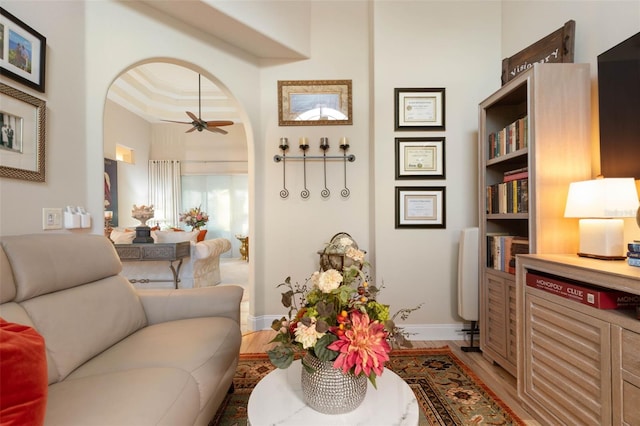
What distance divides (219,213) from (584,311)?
6881mm

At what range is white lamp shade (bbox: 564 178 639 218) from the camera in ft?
4.43

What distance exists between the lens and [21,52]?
4.79 ft

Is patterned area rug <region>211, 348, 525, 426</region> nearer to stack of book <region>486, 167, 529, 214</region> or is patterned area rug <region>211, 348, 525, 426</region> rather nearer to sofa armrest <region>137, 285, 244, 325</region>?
sofa armrest <region>137, 285, 244, 325</region>

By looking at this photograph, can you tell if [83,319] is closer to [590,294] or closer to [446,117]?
[590,294]

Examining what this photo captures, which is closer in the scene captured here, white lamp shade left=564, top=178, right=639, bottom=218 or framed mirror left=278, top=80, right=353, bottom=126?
white lamp shade left=564, top=178, right=639, bottom=218

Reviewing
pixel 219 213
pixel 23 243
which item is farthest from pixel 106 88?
pixel 219 213

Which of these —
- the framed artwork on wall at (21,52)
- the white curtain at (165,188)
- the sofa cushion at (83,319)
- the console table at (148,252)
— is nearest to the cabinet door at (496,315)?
the sofa cushion at (83,319)

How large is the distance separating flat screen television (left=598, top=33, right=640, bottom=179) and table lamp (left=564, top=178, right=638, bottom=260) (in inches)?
5.3

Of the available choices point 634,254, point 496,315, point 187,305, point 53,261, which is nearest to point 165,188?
point 187,305

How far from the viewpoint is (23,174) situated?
147 centimetres

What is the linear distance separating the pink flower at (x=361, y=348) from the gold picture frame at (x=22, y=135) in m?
1.79

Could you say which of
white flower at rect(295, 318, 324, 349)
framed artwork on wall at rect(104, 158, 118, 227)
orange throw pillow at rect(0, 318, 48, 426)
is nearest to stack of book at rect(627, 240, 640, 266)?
white flower at rect(295, 318, 324, 349)

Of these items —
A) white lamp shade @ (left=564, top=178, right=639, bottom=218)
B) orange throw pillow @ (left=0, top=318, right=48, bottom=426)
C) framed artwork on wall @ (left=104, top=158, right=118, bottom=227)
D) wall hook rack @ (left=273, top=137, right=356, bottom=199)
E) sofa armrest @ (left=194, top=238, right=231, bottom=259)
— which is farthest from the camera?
framed artwork on wall @ (left=104, top=158, right=118, bottom=227)

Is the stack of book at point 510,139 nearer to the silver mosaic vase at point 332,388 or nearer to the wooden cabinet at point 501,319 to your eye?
the wooden cabinet at point 501,319
